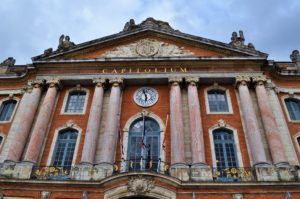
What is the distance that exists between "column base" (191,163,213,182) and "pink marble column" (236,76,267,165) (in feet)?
8.34

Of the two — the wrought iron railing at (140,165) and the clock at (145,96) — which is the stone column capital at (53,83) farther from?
the wrought iron railing at (140,165)

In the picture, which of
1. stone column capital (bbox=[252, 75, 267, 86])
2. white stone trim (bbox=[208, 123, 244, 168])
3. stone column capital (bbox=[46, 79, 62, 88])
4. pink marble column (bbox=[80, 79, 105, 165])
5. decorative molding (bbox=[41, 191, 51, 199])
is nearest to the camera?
decorative molding (bbox=[41, 191, 51, 199])

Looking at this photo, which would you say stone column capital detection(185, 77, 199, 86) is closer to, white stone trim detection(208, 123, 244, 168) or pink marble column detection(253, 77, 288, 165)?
white stone trim detection(208, 123, 244, 168)

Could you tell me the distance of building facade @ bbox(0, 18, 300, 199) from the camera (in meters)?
16.0

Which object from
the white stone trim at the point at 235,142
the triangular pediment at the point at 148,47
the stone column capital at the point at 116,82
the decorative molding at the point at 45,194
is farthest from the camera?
the triangular pediment at the point at 148,47

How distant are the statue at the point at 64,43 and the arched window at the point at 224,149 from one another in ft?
39.8

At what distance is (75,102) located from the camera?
69.8 feet

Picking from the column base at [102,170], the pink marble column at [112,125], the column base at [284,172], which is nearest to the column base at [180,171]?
the column base at [102,170]

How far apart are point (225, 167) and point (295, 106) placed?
7.67m

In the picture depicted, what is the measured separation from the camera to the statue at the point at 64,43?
23.1 meters

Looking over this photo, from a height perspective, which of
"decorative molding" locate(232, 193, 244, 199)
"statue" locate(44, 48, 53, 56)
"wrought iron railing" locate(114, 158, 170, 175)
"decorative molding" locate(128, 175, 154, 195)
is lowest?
"decorative molding" locate(232, 193, 244, 199)

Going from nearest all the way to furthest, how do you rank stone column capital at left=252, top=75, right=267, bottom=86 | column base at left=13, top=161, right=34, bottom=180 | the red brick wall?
column base at left=13, top=161, right=34, bottom=180 → the red brick wall → stone column capital at left=252, top=75, right=267, bottom=86

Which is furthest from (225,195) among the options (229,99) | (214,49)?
(214,49)

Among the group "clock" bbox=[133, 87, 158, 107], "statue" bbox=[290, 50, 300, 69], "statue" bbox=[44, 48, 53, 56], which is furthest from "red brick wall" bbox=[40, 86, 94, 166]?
"statue" bbox=[290, 50, 300, 69]
